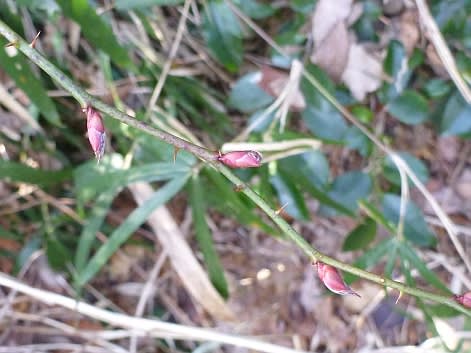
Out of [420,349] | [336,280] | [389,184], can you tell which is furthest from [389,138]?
[336,280]

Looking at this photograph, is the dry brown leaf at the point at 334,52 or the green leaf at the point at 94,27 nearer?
the green leaf at the point at 94,27

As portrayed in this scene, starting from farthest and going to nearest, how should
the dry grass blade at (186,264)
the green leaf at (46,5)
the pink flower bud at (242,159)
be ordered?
the dry grass blade at (186,264) < the green leaf at (46,5) < the pink flower bud at (242,159)

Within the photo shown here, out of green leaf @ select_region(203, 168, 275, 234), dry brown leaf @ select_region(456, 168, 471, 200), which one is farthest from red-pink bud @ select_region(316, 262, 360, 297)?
dry brown leaf @ select_region(456, 168, 471, 200)

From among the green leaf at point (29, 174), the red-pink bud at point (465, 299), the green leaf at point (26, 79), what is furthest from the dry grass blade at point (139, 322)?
the red-pink bud at point (465, 299)

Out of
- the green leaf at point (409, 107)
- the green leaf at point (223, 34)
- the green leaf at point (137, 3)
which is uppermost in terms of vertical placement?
the green leaf at point (137, 3)

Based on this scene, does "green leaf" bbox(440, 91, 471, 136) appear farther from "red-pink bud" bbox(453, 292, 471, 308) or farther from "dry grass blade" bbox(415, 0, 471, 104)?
"red-pink bud" bbox(453, 292, 471, 308)

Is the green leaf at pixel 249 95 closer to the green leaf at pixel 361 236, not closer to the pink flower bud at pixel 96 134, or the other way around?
the green leaf at pixel 361 236
